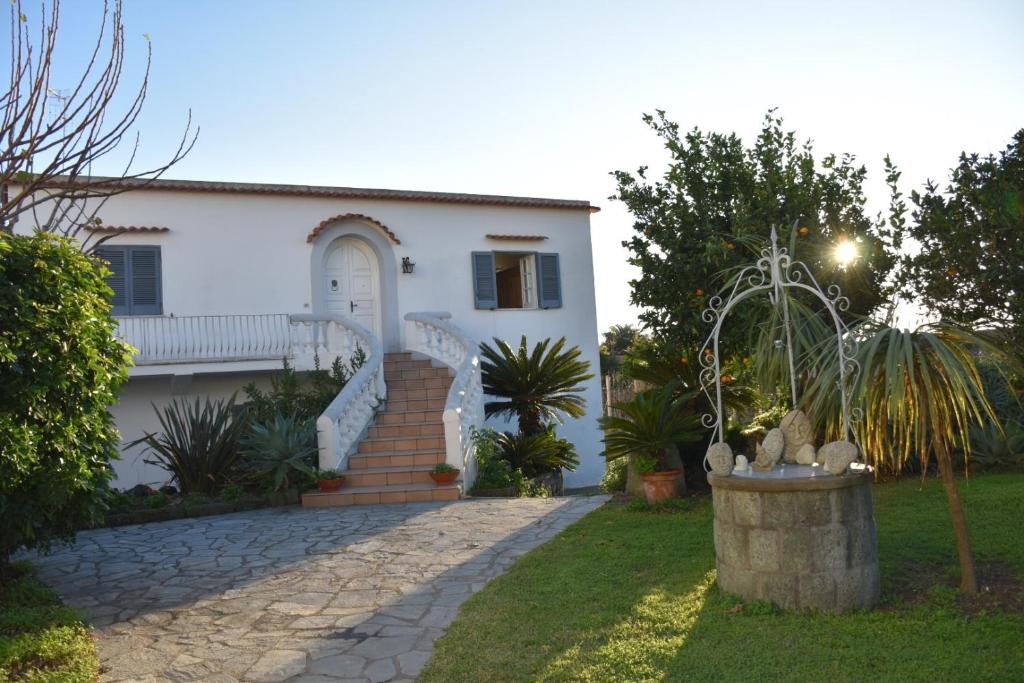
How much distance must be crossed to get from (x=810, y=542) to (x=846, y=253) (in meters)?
3.57

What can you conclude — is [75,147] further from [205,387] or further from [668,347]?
[205,387]

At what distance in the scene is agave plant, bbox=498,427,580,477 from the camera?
12.7 metres

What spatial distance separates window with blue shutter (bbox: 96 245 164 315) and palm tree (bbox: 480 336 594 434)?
5685mm

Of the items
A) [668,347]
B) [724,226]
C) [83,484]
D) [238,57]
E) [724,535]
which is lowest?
[724,535]

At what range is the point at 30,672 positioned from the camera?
177 inches

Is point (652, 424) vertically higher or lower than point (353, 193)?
lower

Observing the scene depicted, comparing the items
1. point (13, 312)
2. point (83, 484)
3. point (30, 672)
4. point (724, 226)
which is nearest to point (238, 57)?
point (13, 312)

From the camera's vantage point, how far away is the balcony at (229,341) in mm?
13039

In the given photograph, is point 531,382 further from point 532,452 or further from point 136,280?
point 136,280

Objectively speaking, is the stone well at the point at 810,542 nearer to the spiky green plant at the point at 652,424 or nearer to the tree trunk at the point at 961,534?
the tree trunk at the point at 961,534

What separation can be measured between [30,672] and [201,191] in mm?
10994

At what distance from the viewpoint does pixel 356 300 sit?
15.6 metres

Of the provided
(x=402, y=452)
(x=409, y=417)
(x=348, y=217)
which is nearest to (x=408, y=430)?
(x=409, y=417)

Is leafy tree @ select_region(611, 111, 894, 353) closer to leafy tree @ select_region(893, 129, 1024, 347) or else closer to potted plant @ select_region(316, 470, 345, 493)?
leafy tree @ select_region(893, 129, 1024, 347)
